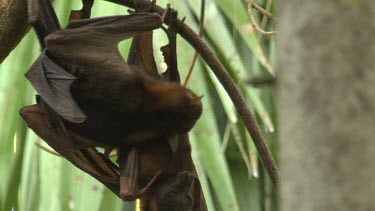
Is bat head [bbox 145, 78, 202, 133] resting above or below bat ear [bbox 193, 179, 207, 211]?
above

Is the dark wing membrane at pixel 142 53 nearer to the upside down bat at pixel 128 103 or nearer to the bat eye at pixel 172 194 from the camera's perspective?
the upside down bat at pixel 128 103

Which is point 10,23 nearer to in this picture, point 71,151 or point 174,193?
point 71,151

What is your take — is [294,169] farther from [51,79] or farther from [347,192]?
[51,79]

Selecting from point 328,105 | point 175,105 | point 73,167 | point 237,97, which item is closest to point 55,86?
point 175,105

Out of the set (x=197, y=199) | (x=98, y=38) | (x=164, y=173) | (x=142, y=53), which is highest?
(x=98, y=38)

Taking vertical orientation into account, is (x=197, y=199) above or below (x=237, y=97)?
below

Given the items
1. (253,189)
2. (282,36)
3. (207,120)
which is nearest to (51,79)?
(207,120)

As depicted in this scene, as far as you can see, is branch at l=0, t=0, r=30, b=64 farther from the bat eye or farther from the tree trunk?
the tree trunk

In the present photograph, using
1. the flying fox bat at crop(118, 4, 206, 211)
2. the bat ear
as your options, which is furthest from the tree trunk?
the bat ear
